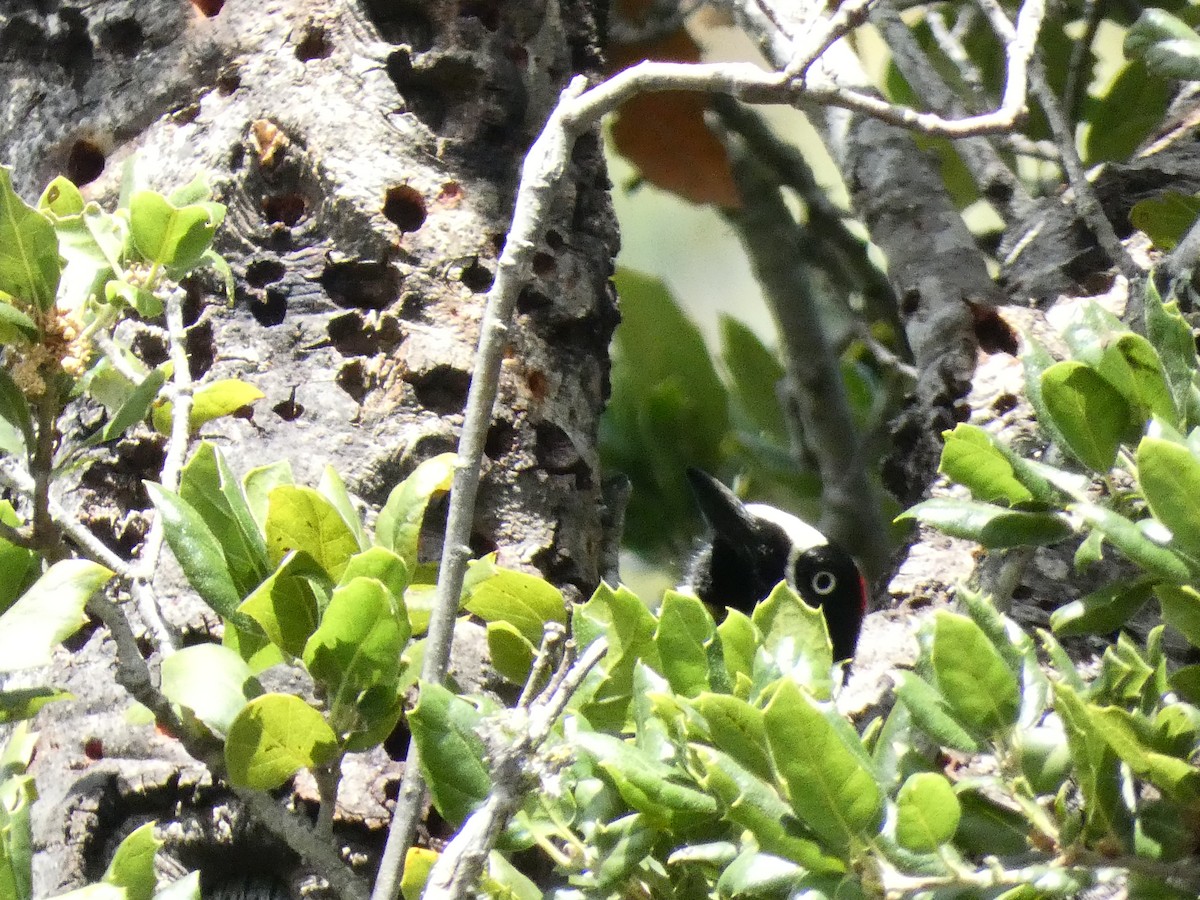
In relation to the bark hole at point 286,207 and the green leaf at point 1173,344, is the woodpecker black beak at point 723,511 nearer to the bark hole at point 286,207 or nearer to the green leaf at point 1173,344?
the bark hole at point 286,207

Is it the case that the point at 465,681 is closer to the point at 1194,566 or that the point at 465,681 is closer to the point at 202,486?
the point at 202,486

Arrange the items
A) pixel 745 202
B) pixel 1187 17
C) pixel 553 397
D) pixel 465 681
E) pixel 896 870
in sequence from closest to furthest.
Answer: pixel 896 870 → pixel 465 681 → pixel 553 397 → pixel 1187 17 → pixel 745 202

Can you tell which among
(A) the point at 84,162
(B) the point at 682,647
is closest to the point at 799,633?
(B) the point at 682,647

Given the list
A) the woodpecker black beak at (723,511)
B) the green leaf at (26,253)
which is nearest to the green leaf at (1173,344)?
the green leaf at (26,253)

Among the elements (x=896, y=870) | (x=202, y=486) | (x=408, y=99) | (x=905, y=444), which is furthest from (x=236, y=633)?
(x=905, y=444)

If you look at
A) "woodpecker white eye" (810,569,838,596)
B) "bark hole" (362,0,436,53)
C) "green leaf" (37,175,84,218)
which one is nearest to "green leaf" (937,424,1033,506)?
"green leaf" (37,175,84,218)

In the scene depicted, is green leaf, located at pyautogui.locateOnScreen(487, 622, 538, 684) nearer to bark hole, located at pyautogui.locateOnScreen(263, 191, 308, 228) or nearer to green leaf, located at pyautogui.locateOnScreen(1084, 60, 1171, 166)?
bark hole, located at pyautogui.locateOnScreen(263, 191, 308, 228)
